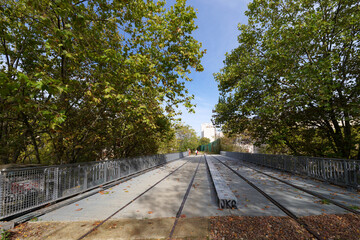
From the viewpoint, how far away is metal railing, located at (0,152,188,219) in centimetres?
388

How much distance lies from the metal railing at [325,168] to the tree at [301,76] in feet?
5.47

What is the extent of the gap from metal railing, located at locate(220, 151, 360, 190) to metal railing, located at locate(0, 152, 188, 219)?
10596mm

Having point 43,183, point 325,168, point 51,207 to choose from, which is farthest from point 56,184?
point 325,168

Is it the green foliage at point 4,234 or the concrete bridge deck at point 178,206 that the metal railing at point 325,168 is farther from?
the green foliage at point 4,234

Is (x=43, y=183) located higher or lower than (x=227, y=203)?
higher

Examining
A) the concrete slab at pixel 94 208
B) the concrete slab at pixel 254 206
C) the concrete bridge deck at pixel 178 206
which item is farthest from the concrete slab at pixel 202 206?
the concrete slab at pixel 94 208

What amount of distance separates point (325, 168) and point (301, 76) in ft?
15.6

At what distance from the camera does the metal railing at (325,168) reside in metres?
6.56

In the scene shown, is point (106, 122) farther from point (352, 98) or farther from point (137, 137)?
point (352, 98)

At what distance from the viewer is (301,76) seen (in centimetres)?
841

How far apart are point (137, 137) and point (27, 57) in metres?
7.60

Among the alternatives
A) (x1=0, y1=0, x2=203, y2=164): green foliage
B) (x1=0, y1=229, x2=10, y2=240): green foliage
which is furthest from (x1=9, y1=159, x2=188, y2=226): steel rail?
(x1=0, y1=0, x2=203, y2=164): green foliage

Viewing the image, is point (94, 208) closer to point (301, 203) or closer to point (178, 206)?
point (178, 206)

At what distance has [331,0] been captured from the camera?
893 cm
